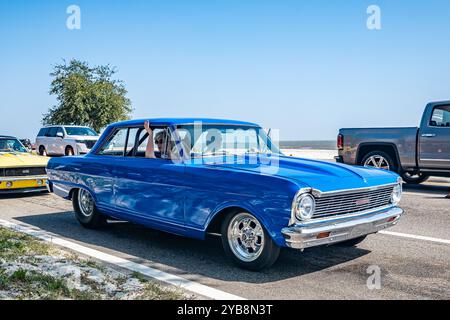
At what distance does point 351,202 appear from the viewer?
16.9 ft

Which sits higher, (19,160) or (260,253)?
(19,160)

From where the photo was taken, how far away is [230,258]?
209 inches

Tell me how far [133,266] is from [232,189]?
1376 mm

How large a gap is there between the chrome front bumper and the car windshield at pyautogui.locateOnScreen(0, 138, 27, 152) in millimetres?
9406

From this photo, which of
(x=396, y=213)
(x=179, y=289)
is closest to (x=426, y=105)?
(x=396, y=213)

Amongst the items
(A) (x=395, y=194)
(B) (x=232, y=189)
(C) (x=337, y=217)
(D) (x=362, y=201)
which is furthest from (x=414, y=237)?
(B) (x=232, y=189)

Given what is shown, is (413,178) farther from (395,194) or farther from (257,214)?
(257,214)

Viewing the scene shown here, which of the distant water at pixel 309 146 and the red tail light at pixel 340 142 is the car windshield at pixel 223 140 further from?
the distant water at pixel 309 146

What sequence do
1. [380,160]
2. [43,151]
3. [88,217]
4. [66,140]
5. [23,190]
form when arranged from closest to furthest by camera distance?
[88,217]
[23,190]
[380,160]
[66,140]
[43,151]

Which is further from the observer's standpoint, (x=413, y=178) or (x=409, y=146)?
(x=413, y=178)

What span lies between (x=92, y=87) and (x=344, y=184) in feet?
126

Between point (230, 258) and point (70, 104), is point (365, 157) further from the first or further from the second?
point (70, 104)

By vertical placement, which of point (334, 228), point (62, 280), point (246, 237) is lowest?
point (62, 280)

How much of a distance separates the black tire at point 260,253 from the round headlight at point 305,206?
1.39ft
